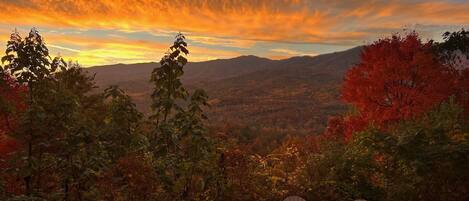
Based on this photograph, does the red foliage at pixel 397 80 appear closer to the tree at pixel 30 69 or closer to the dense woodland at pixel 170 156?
the dense woodland at pixel 170 156

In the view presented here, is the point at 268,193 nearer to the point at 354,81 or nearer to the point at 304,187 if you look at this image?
the point at 304,187

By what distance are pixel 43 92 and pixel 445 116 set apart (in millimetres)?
11136

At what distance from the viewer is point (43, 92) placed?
408 inches

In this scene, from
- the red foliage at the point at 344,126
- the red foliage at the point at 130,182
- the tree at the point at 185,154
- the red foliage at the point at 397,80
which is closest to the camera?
the red foliage at the point at 130,182

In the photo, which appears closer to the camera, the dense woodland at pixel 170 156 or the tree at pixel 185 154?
the dense woodland at pixel 170 156

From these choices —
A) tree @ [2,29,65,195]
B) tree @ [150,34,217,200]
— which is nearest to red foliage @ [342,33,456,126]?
tree @ [150,34,217,200]

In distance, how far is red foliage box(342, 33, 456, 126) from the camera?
907 inches

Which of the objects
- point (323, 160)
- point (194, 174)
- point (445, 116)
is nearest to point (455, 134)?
point (445, 116)

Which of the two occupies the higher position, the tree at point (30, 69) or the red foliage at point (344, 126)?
the tree at point (30, 69)

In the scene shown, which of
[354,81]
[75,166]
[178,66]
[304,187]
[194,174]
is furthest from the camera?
[354,81]

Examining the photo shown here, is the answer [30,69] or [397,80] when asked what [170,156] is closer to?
[30,69]

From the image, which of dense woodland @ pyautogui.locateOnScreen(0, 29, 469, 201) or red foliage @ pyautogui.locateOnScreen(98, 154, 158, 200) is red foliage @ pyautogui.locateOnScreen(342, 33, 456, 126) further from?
red foliage @ pyautogui.locateOnScreen(98, 154, 158, 200)

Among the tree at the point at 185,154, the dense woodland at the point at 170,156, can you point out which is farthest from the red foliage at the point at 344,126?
the tree at the point at 185,154

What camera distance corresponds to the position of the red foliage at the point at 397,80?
75.6 feet
